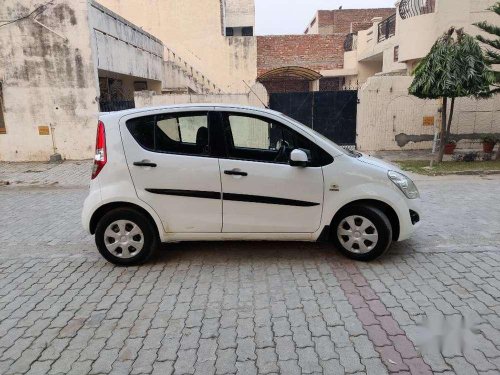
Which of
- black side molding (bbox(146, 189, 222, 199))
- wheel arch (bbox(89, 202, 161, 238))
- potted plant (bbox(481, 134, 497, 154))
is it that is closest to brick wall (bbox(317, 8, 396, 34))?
potted plant (bbox(481, 134, 497, 154))

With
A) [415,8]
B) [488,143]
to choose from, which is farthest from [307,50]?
[488,143]

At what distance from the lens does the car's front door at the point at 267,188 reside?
4137 mm

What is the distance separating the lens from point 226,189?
417 cm

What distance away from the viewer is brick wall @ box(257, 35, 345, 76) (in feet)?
79.8

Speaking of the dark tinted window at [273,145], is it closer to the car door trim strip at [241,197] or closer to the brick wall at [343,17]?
the car door trim strip at [241,197]

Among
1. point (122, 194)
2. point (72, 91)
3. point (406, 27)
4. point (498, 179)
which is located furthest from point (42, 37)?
point (498, 179)

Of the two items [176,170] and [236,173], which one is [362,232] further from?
[176,170]

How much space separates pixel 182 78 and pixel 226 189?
18136 millimetres

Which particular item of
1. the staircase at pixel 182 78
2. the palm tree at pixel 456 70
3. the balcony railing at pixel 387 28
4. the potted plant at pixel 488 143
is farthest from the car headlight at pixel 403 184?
the staircase at pixel 182 78

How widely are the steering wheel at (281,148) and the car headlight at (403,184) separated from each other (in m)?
1.17

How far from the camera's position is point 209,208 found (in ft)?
13.9

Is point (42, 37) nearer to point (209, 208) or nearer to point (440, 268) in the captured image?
point (209, 208)

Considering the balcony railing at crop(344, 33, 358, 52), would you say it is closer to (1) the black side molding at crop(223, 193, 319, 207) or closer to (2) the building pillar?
(2) the building pillar

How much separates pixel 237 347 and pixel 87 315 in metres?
1.44
